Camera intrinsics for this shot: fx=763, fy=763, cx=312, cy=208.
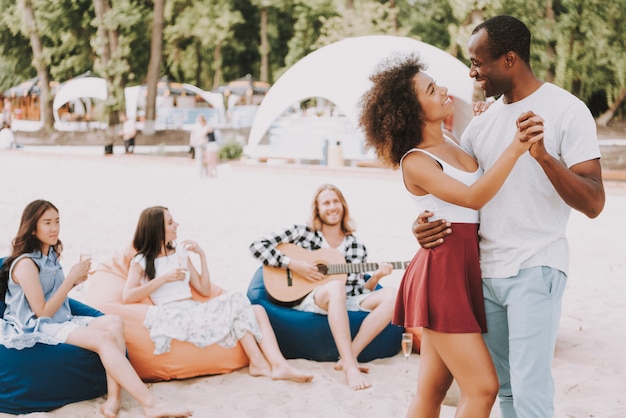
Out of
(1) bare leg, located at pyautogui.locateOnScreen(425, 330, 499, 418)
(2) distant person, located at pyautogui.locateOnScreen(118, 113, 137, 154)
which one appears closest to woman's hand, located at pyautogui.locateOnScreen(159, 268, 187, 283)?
(1) bare leg, located at pyautogui.locateOnScreen(425, 330, 499, 418)

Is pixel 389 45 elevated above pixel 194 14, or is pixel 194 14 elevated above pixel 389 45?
pixel 194 14

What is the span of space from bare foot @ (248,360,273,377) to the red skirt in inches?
86.9

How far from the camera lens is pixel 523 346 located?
247cm

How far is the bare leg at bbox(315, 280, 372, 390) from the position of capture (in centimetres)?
456

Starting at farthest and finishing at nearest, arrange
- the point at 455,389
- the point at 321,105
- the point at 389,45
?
1. the point at 321,105
2. the point at 389,45
3. the point at 455,389

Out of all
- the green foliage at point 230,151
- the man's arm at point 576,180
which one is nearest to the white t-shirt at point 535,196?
the man's arm at point 576,180

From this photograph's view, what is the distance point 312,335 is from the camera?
4934 mm

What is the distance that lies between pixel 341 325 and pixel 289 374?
18.3 inches

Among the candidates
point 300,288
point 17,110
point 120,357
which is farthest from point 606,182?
point 17,110

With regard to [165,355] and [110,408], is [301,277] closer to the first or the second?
[165,355]

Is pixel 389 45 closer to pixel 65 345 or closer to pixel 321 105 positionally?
pixel 321 105

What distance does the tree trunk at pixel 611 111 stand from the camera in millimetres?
22781

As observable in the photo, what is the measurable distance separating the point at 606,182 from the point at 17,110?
121 ft

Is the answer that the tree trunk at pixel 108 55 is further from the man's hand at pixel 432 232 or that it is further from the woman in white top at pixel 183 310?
the man's hand at pixel 432 232
